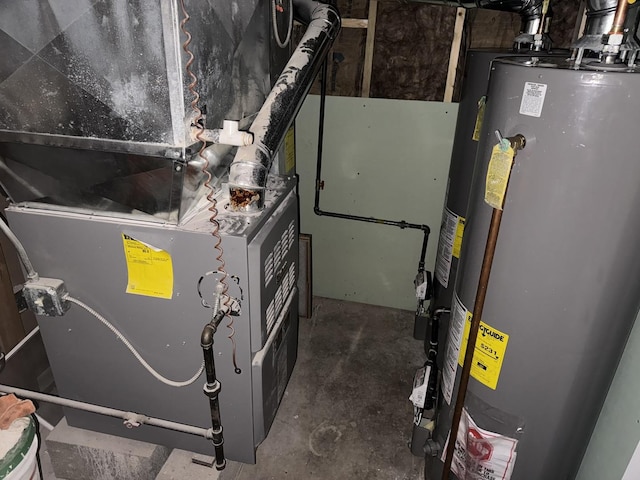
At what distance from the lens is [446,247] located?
2162 millimetres

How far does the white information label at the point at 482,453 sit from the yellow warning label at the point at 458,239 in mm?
894

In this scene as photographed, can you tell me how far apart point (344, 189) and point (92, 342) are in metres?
1.65

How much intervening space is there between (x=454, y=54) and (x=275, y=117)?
1457 millimetres

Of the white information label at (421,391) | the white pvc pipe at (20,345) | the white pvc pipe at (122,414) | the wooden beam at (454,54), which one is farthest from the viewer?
the wooden beam at (454,54)

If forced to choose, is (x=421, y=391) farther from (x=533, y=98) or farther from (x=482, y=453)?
(x=533, y=98)

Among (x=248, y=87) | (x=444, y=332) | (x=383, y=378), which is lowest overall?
(x=383, y=378)

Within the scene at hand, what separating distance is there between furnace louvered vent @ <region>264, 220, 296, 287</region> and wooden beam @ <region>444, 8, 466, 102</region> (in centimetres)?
127

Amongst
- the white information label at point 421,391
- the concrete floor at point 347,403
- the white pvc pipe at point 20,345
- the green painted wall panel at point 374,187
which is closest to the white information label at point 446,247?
the green painted wall panel at point 374,187

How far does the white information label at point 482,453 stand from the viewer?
1281 mm

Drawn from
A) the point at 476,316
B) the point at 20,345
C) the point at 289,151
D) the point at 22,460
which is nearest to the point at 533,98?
the point at 476,316

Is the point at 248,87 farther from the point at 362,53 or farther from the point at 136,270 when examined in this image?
the point at 362,53

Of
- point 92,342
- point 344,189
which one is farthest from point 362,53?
point 92,342

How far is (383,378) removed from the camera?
229 cm

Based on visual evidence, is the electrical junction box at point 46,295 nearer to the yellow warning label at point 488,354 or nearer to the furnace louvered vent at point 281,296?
the furnace louvered vent at point 281,296
